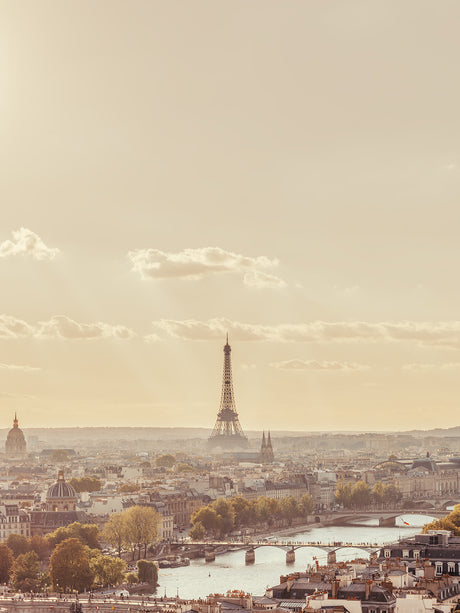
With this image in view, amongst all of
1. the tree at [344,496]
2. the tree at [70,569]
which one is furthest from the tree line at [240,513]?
the tree at [70,569]

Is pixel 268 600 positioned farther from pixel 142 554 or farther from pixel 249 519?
pixel 249 519

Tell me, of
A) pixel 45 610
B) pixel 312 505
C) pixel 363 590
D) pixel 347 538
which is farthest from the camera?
pixel 312 505

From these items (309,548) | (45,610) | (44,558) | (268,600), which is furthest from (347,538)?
(268,600)

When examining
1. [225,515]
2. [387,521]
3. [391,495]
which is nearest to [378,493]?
[391,495]

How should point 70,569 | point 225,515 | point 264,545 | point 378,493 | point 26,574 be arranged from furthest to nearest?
point 378,493, point 225,515, point 264,545, point 26,574, point 70,569

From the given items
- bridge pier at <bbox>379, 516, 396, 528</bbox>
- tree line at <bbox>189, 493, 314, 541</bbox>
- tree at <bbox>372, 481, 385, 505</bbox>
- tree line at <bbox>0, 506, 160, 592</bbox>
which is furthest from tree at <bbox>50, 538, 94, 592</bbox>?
tree at <bbox>372, 481, 385, 505</bbox>

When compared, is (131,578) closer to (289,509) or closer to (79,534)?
(79,534)
